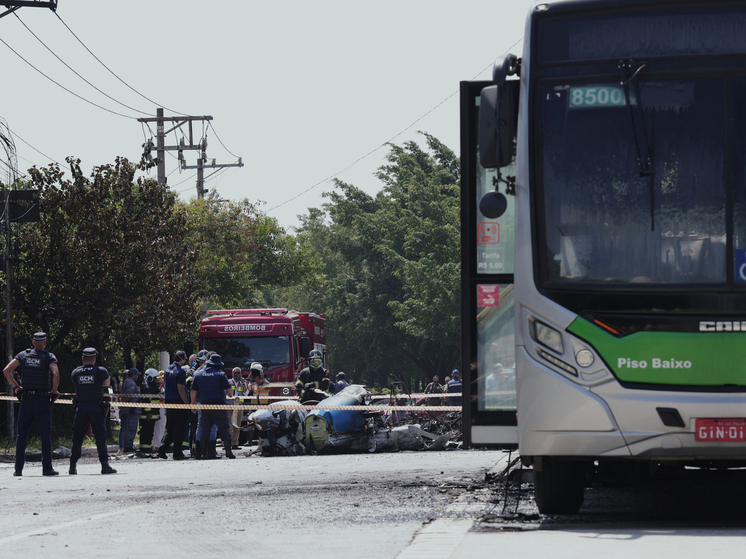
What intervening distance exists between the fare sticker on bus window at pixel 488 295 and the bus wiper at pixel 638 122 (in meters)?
1.46

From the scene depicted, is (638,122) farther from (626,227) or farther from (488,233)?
(488,233)

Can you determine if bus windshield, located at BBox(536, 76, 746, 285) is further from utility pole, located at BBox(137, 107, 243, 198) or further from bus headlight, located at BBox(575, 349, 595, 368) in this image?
utility pole, located at BBox(137, 107, 243, 198)

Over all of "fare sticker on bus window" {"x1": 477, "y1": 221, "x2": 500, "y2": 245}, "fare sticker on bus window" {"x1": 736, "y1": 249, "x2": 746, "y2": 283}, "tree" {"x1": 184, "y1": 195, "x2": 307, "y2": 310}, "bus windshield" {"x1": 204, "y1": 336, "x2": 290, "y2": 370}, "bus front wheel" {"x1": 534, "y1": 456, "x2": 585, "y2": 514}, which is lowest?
"bus front wheel" {"x1": 534, "y1": 456, "x2": 585, "y2": 514}

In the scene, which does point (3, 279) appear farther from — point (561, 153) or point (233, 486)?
point (561, 153)

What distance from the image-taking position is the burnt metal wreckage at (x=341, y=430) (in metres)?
19.2

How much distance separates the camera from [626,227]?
746cm

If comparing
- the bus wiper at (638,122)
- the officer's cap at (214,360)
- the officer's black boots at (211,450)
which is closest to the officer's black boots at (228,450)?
the officer's black boots at (211,450)

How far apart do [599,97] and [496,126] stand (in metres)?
0.72

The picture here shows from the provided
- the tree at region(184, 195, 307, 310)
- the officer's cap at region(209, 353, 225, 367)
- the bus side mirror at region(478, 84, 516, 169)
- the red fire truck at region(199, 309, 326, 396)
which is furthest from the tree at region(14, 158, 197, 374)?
the bus side mirror at region(478, 84, 516, 169)

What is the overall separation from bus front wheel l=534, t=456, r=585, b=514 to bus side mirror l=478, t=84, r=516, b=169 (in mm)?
2067

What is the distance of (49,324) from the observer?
28062 millimetres

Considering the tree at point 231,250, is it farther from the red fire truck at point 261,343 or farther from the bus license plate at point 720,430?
the bus license plate at point 720,430

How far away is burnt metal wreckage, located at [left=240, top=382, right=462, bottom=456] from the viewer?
19.2m

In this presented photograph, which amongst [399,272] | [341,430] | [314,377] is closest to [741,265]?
[341,430]
